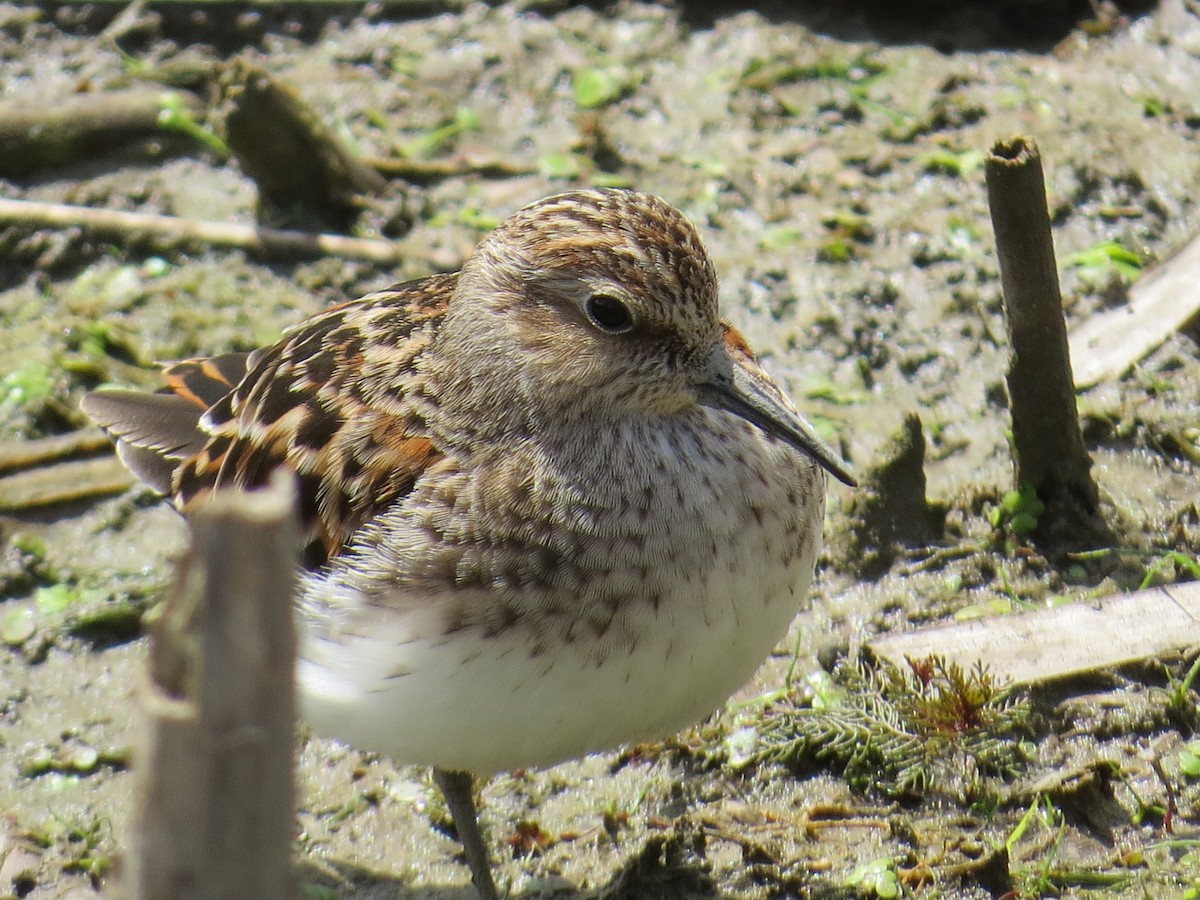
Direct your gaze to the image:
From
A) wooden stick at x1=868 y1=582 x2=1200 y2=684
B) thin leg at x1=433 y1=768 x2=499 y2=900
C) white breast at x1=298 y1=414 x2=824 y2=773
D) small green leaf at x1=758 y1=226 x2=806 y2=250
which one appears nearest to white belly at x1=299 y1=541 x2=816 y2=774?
white breast at x1=298 y1=414 x2=824 y2=773

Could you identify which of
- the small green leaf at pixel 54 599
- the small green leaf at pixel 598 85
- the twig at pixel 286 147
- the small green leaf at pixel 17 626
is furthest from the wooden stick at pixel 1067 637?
the small green leaf at pixel 598 85

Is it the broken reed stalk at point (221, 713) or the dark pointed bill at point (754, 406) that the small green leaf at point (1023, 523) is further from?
the broken reed stalk at point (221, 713)

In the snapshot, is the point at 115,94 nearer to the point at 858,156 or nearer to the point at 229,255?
the point at 229,255

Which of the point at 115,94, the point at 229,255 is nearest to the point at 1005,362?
the point at 229,255

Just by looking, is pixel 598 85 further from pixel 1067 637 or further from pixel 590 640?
pixel 590 640

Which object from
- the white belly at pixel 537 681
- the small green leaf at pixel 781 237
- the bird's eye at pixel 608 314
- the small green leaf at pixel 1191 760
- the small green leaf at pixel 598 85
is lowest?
the small green leaf at pixel 1191 760

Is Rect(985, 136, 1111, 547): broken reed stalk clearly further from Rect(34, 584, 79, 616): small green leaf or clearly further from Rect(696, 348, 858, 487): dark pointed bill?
Rect(34, 584, 79, 616): small green leaf
